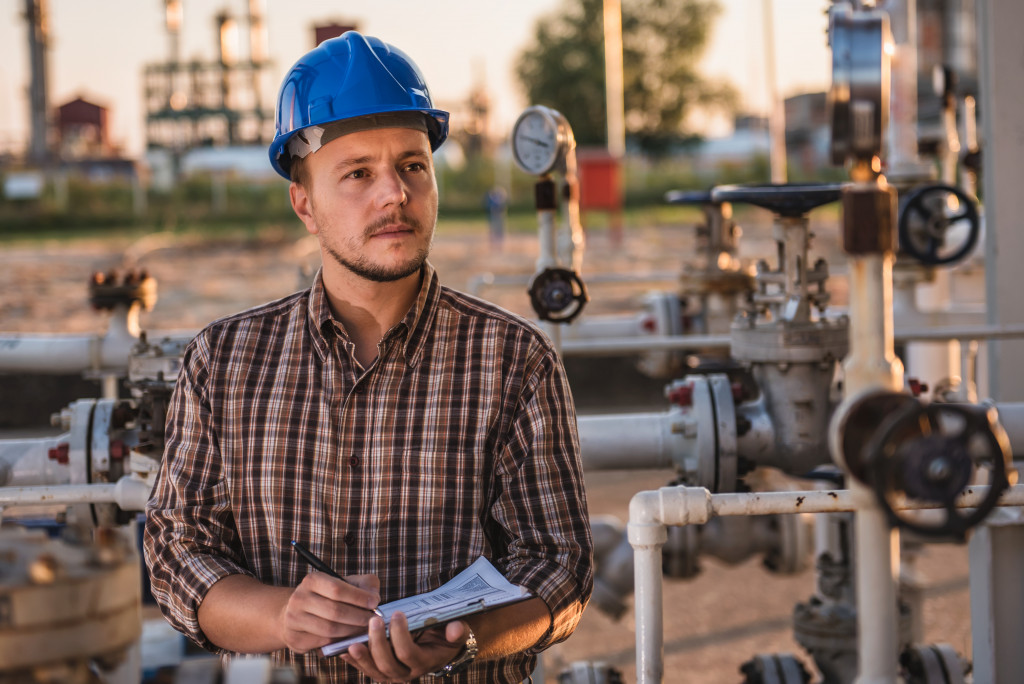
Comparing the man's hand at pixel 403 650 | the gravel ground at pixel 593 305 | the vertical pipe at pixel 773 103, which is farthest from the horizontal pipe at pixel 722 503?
the vertical pipe at pixel 773 103

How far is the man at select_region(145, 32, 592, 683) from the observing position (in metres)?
1.59

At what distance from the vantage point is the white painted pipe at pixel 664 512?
5.28ft

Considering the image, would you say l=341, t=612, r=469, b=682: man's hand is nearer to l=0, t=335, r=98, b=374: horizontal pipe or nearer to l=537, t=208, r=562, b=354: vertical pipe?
l=537, t=208, r=562, b=354: vertical pipe

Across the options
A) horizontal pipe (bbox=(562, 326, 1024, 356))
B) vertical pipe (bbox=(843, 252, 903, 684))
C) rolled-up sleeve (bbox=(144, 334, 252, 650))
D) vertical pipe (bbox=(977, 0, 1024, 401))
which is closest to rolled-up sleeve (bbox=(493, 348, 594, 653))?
rolled-up sleeve (bbox=(144, 334, 252, 650))

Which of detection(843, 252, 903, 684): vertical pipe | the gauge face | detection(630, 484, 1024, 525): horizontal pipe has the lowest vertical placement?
detection(630, 484, 1024, 525): horizontal pipe

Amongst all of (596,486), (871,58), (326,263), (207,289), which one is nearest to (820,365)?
(326,263)

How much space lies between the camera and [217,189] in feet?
90.1

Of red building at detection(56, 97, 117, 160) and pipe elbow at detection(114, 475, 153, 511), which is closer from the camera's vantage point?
pipe elbow at detection(114, 475, 153, 511)

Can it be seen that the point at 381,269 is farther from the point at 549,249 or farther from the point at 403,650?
the point at 549,249

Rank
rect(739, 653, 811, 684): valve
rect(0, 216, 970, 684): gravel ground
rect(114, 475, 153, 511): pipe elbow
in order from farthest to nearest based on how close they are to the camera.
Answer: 1. rect(0, 216, 970, 684): gravel ground
2. rect(739, 653, 811, 684): valve
3. rect(114, 475, 153, 511): pipe elbow

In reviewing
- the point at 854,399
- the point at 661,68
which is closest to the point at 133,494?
the point at 854,399

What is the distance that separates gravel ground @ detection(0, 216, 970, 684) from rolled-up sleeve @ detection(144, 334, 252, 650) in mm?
1846

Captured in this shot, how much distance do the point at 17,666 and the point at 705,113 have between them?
1651 inches

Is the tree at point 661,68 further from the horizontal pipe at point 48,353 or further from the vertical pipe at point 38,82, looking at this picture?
the horizontal pipe at point 48,353
